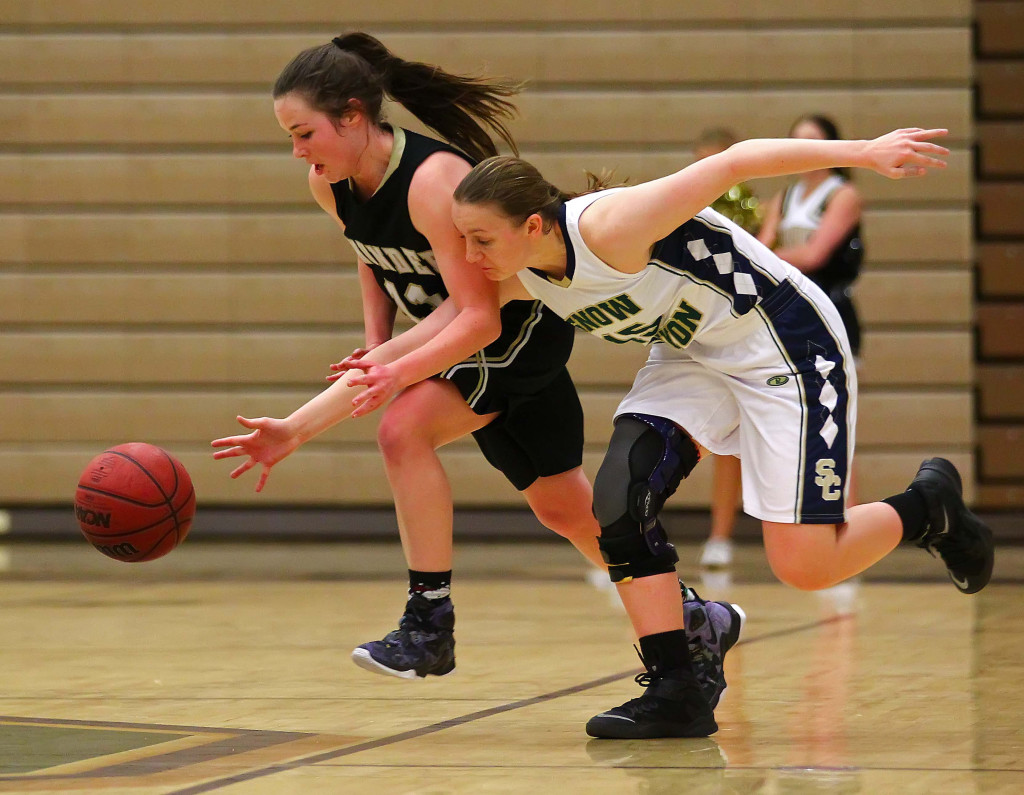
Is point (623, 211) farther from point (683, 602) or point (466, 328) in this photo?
point (683, 602)

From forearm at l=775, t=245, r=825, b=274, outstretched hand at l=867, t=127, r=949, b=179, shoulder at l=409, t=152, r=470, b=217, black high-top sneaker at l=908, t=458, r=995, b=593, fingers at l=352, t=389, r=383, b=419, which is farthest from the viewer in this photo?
forearm at l=775, t=245, r=825, b=274

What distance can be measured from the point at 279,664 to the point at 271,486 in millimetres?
4222

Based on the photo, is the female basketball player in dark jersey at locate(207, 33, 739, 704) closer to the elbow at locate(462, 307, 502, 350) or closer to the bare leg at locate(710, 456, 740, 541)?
the elbow at locate(462, 307, 502, 350)

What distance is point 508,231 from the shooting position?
2.96 meters

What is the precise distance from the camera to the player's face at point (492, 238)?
2951 mm

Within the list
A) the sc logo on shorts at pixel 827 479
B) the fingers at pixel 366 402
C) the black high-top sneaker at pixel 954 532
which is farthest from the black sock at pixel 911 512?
the fingers at pixel 366 402

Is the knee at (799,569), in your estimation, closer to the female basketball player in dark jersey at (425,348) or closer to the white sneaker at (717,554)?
the female basketball player in dark jersey at (425,348)

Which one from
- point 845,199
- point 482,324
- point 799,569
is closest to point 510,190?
point 482,324

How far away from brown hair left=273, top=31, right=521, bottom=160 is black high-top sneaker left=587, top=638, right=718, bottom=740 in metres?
1.20

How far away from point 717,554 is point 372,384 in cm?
345

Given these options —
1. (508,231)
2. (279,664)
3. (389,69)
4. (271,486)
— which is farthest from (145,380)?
(508,231)

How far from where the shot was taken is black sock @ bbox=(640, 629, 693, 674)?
10.0 ft

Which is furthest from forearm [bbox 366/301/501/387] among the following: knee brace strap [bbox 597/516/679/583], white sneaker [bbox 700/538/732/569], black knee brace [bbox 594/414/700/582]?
white sneaker [bbox 700/538/732/569]

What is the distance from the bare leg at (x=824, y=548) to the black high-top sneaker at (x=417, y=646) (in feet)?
2.29
